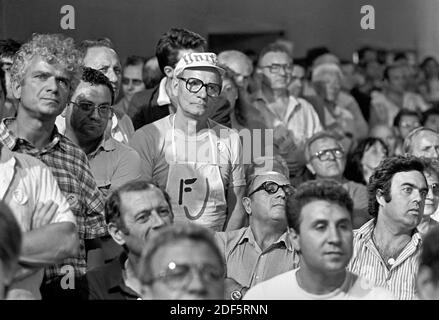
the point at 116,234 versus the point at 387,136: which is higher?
the point at 387,136

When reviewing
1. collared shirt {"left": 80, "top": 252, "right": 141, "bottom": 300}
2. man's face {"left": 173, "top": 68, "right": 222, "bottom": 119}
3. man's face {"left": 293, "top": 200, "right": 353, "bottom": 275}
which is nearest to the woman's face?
man's face {"left": 173, "top": 68, "right": 222, "bottom": 119}

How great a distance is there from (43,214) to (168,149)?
144 centimetres

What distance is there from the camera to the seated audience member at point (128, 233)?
488cm

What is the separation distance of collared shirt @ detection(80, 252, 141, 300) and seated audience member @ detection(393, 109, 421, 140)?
15.1 feet

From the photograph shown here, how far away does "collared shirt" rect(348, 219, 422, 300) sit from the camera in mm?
5727

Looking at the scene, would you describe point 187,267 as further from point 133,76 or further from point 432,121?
point 432,121

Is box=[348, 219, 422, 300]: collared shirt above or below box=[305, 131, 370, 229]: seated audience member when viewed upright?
below

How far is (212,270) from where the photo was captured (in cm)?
417

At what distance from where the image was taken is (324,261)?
15.5ft

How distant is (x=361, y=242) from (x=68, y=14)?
227 centimetres

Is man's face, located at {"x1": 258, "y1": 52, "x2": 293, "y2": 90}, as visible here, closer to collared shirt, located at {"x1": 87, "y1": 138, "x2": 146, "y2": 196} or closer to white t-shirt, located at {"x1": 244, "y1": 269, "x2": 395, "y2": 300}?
collared shirt, located at {"x1": 87, "y1": 138, "x2": 146, "y2": 196}

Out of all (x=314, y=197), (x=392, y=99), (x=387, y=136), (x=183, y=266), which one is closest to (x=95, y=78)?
(x=314, y=197)

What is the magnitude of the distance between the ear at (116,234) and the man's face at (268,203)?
115 centimetres

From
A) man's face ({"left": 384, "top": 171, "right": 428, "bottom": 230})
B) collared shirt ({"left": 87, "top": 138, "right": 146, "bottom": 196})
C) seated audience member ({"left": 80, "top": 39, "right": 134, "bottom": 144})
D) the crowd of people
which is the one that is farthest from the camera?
seated audience member ({"left": 80, "top": 39, "right": 134, "bottom": 144})
